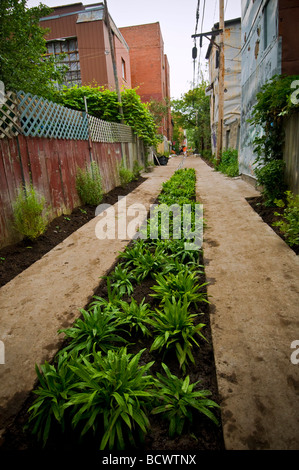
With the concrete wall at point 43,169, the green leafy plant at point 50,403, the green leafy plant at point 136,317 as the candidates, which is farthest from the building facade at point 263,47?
the green leafy plant at point 50,403

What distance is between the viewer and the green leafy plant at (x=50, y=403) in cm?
126

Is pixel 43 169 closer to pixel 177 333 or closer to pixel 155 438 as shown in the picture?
pixel 177 333

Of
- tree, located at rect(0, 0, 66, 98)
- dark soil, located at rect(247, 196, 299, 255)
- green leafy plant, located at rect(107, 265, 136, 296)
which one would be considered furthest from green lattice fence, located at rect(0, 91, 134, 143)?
dark soil, located at rect(247, 196, 299, 255)

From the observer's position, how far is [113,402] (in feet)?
4.35

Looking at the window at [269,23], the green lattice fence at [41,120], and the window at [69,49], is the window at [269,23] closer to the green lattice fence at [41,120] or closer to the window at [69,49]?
the green lattice fence at [41,120]

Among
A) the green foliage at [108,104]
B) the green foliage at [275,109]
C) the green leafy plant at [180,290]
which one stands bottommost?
the green leafy plant at [180,290]

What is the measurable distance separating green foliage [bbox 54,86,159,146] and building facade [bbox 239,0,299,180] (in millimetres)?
4276

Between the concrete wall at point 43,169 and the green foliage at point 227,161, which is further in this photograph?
the green foliage at point 227,161

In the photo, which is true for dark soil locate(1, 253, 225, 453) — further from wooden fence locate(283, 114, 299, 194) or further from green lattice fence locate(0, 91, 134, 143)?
wooden fence locate(283, 114, 299, 194)

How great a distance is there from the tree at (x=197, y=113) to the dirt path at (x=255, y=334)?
23.6 m

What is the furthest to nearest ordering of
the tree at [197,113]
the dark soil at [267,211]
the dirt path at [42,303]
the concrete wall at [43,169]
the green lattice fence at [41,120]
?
1. the tree at [197,113]
2. the dark soil at [267,211]
3. the green lattice fence at [41,120]
4. the concrete wall at [43,169]
5. the dirt path at [42,303]

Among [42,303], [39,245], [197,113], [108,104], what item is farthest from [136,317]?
[197,113]

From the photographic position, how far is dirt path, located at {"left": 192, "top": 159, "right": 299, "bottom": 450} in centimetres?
125

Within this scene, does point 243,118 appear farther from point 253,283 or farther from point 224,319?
point 224,319
